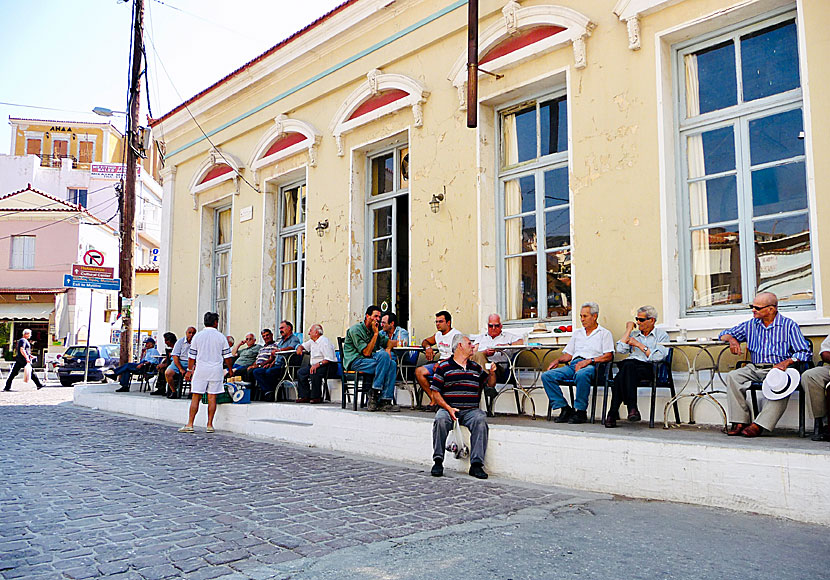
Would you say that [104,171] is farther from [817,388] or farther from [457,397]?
[817,388]

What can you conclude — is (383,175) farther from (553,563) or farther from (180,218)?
(553,563)

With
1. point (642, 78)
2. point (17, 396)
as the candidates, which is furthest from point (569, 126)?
point (17, 396)

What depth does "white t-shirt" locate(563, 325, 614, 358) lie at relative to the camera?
691cm

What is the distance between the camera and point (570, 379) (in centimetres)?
700

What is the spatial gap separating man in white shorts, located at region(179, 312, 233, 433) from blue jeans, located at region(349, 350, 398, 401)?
8.36 feet

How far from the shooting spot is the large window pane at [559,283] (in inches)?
320

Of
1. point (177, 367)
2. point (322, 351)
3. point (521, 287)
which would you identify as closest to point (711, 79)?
point (521, 287)

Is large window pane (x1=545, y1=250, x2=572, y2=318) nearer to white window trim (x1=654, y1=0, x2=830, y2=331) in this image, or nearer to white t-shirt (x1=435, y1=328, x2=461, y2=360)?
white t-shirt (x1=435, y1=328, x2=461, y2=360)

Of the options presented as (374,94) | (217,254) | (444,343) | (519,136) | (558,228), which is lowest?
(444,343)

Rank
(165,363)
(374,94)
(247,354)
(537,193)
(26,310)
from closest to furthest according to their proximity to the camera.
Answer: (537,193) < (374,94) < (247,354) < (165,363) < (26,310)

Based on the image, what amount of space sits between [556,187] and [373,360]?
2.93 m

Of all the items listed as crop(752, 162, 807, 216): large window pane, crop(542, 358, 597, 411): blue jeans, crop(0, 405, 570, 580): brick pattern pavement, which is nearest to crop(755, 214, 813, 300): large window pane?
crop(752, 162, 807, 216): large window pane

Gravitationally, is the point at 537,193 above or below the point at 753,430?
above

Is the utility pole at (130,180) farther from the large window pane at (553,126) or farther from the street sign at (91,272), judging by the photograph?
the large window pane at (553,126)
